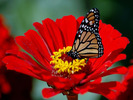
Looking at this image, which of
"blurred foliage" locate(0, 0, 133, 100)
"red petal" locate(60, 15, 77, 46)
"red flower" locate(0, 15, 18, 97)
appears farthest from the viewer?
"blurred foliage" locate(0, 0, 133, 100)

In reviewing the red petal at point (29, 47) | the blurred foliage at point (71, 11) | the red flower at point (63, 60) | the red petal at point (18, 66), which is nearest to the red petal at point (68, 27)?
the red flower at point (63, 60)

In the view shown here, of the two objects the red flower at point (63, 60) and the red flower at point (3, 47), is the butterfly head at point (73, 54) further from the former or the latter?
the red flower at point (3, 47)

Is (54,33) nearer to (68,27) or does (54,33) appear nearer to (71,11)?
(68,27)

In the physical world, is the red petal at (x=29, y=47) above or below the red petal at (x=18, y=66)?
above

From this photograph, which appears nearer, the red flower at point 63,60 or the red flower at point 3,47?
the red flower at point 63,60

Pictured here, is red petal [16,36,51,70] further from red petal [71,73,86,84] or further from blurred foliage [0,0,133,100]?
blurred foliage [0,0,133,100]

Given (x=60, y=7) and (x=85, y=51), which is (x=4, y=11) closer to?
(x=60, y=7)

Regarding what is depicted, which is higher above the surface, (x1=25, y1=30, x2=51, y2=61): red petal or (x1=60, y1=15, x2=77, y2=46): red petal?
(x1=60, y1=15, x2=77, y2=46): red petal

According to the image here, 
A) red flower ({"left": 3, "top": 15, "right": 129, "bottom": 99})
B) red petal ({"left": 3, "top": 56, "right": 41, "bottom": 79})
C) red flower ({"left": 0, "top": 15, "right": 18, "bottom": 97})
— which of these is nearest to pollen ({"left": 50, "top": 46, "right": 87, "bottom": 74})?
red flower ({"left": 3, "top": 15, "right": 129, "bottom": 99})
